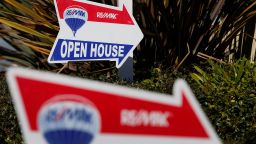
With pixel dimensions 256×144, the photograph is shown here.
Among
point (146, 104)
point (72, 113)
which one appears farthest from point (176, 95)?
point (72, 113)

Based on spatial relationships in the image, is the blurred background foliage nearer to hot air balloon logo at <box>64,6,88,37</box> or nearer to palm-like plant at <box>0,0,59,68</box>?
palm-like plant at <box>0,0,59,68</box>

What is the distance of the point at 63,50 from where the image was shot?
20.5 feet

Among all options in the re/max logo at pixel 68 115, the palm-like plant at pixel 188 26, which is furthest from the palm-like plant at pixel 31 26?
the re/max logo at pixel 68 115

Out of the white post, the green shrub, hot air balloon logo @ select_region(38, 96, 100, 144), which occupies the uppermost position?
hot air balloon logo @ select_region(38, 96, 100, 144)

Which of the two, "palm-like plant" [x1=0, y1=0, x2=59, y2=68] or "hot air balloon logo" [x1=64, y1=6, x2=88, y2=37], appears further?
"palm-like plant" [x1=0, y1=0, x2=59, y2=68]

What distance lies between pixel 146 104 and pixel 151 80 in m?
4.14

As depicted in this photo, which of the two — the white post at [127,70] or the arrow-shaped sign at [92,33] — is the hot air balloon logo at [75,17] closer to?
the arrow-shaped sign at [92,33]

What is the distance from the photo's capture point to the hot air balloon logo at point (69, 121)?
258 centimetres

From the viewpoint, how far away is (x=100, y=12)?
6391 millimetres

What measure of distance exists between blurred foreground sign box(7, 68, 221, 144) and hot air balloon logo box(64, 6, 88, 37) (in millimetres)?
3594

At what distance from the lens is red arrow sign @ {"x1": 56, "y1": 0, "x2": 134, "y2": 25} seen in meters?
6.32

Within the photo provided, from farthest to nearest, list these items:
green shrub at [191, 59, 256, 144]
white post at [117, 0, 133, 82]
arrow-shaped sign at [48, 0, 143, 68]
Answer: white post at [117, 0, 133, 82], arrow-shaped sign at [48, 0, 143, 68], green shrub at [191, 59, 256, 144]

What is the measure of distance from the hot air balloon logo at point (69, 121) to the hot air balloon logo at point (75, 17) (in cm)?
369

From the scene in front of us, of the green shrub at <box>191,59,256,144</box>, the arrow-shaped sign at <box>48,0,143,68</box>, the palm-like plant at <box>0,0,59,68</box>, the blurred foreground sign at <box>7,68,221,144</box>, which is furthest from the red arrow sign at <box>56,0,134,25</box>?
the blurred foreground sign at <box>7,68,221,144</box>
